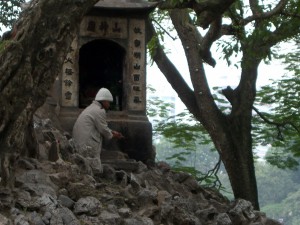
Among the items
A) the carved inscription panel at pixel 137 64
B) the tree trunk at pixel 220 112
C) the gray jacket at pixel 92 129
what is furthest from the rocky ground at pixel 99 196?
the carved inscription panel at pixel 137 64

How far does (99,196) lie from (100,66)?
700 cm

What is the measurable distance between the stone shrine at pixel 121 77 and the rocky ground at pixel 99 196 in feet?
2.27

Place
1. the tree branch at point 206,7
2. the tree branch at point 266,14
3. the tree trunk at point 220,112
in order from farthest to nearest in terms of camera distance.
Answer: the tree trunk at point 220,112 < the tree branch at point 266,14 < the tree branch at point 206,7

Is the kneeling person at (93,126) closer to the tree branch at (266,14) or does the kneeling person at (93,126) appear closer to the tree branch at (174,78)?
the tree branch at (266,14)

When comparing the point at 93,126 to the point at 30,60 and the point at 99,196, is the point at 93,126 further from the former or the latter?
the point at 30,60

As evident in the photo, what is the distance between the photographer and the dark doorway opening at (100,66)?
1742 cm

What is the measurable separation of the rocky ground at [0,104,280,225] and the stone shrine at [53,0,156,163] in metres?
0.69

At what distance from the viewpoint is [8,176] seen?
9.98 meters

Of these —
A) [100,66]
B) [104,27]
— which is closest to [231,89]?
[100,66]

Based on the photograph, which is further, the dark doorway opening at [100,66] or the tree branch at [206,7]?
the dark doorway opening at [100,66]

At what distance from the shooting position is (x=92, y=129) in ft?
46.4

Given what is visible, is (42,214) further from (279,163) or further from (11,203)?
(279,163)

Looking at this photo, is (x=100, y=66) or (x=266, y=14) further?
(x=100, y=66)

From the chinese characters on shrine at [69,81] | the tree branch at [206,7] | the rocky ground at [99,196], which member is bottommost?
the rocky ground at [99,196]
